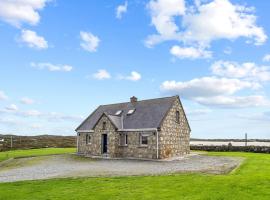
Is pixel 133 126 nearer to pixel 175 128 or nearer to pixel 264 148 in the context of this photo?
pixel 175 128

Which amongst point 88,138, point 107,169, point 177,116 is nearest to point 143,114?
point 177,116

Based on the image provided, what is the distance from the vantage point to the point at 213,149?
56.4 metres

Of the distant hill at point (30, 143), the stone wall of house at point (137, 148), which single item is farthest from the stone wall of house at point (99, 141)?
the distant hill at point (30, 143)

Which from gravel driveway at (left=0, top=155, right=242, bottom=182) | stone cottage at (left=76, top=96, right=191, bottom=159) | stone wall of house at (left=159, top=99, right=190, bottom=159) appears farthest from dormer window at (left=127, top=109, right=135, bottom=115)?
gravel driveway at (left=0, top=155, right=242, bottom=182)

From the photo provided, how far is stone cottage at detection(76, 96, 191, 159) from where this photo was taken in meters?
39.1

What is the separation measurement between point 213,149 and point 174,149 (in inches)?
663

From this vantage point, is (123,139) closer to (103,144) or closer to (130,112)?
(103,144)

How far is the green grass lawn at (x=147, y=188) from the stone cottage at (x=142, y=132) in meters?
16.8

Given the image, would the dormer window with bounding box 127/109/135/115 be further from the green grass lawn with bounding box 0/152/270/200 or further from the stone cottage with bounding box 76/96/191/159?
the green grass lawn with bounding box 0/152/270/200

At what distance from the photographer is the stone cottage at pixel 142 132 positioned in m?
39.1

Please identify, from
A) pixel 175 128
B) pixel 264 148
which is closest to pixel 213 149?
pixel 264 148

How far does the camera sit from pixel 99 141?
43594 mm

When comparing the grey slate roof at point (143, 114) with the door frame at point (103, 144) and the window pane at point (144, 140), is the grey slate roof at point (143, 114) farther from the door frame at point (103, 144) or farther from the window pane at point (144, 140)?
the door frame at point (103, 144)

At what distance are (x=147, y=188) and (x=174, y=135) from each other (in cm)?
2420
